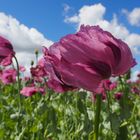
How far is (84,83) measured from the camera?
2.62 feet

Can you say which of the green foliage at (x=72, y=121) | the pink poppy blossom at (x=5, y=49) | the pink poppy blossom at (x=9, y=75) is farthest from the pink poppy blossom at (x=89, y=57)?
the pink poppy blossom at (x=9, y=75)

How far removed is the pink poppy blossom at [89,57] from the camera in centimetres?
80

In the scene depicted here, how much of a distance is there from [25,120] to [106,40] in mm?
2256

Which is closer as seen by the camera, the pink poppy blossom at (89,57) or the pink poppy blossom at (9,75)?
the pink poppy blossom at (89,57)

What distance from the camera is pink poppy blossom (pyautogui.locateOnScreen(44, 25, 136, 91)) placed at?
80 cm

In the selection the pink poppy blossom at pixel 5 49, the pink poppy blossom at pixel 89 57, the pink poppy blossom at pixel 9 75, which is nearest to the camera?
the pink poppy blossom at pixel 89 57

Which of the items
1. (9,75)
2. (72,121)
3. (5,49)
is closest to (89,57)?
(5,49)

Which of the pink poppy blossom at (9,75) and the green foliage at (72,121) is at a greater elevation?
the pink poppy blossom at (9,75)

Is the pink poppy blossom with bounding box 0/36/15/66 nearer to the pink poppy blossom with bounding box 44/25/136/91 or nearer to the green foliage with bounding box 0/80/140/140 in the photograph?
the green foliage with bounding box 0/80/140/140

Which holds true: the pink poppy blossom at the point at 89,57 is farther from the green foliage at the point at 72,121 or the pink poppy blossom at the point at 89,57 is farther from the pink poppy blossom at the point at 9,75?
the pink poppy blossom at the point at 9,75

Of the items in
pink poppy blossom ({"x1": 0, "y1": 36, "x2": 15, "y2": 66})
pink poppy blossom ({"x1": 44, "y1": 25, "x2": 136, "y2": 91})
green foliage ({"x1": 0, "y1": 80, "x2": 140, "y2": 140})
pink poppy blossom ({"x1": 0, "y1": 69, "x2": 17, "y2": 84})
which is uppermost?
pink poppy blossom ({"x1": 0, "y1": 69, "x2": 17, "y2": 84})

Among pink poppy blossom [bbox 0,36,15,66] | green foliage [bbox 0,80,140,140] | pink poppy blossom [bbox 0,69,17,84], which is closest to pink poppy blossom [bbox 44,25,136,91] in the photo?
green foliage [bbox 0,80,140,140]

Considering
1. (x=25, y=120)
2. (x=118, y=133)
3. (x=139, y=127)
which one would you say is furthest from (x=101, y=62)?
(x=25, y=120)

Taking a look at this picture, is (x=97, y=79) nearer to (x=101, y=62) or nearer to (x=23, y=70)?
(x=101, y=62)
